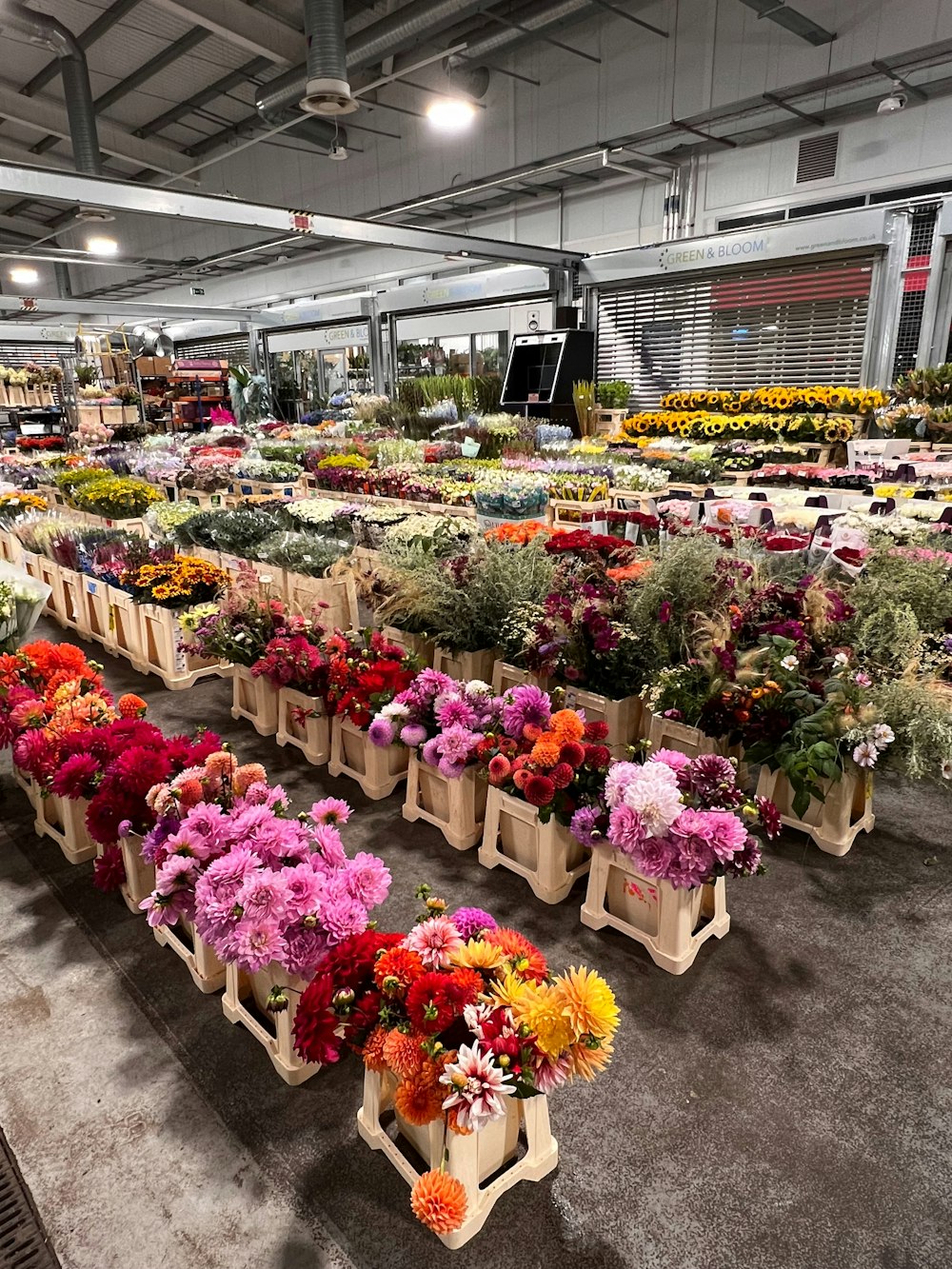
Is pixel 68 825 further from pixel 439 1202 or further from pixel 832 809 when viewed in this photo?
pixel 832 809

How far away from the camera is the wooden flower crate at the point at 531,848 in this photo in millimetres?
2242

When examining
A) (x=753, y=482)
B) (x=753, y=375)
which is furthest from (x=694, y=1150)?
(x=753, y=375)

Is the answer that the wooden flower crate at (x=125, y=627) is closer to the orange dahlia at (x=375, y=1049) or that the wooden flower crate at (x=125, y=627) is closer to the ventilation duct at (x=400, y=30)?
the orange dahlia at (x=375, y=1049)

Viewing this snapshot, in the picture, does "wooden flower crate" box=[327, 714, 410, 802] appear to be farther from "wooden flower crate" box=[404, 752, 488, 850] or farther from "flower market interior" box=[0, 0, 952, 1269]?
"wooden flower crate" box=[404, 752, 488, 850]

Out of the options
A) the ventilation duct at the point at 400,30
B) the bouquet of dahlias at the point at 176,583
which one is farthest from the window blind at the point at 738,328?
the bouquet of dahlias at the point at 176,583

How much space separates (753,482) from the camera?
5570 mm

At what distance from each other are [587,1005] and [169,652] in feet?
11.1

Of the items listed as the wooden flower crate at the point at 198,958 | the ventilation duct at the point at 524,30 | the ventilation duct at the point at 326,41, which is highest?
the ventilation duct at the point at 524,30

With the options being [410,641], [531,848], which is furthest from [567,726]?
[410,641]

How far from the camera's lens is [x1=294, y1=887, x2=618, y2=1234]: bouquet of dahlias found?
1207mm

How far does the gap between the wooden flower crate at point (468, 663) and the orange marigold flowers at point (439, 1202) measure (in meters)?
2.16

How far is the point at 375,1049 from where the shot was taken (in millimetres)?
1325

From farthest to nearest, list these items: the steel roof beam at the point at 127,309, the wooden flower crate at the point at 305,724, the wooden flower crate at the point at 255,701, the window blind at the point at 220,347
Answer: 1. the window blind at the point at 220,347
2. the steel roof beam at the point at 127,309
3. the wooden flower crate at the point at 255,701
4. the wooden flower crate at the point at 305,724

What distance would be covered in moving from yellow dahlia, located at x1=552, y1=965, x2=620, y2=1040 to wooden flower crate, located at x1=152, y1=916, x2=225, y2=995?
3.46ft
